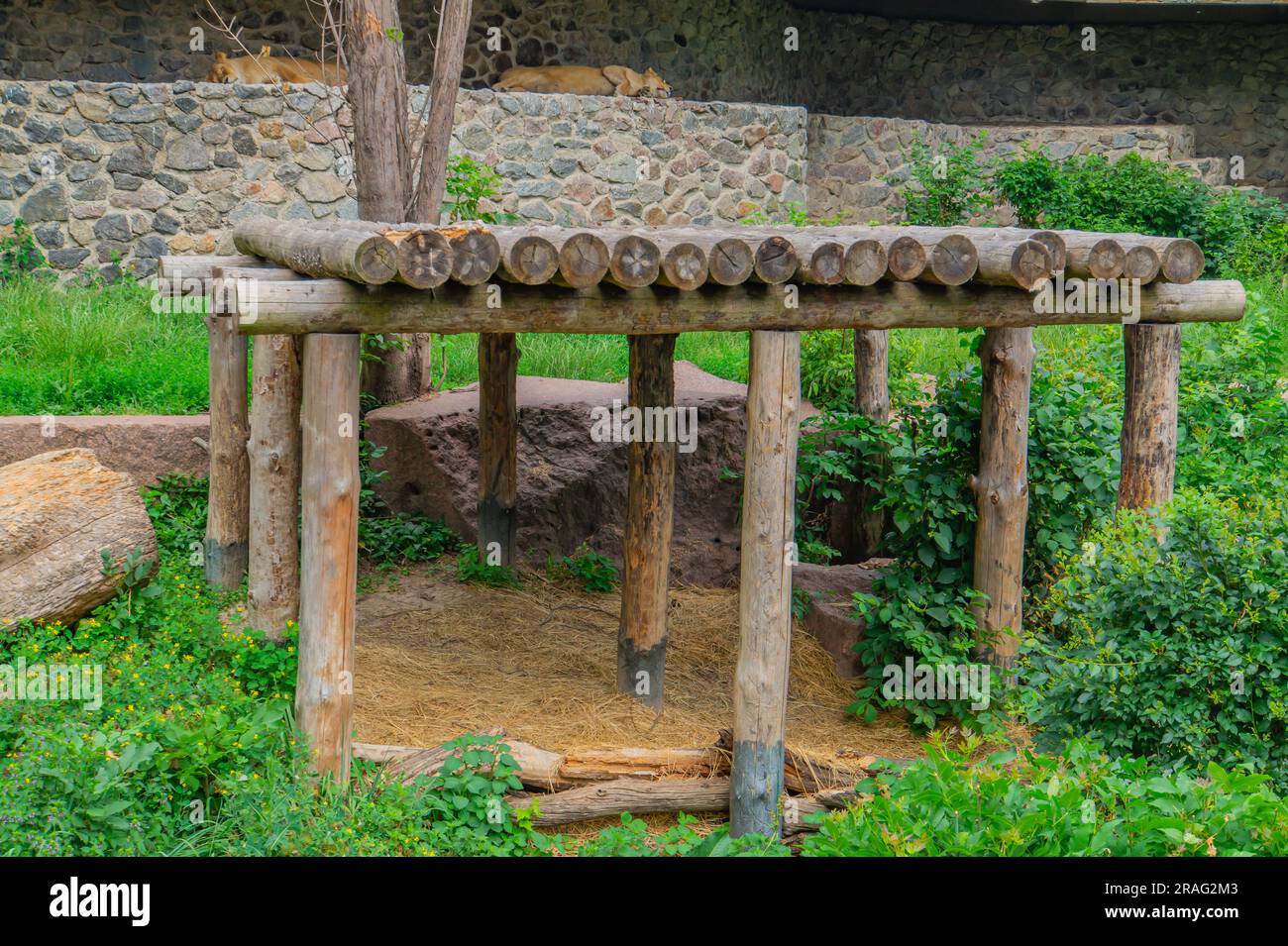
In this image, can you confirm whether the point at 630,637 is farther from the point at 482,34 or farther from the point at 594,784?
the point at 482,34

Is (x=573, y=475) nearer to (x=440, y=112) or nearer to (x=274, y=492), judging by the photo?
(x=440, y=112)

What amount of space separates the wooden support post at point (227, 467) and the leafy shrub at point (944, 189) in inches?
335

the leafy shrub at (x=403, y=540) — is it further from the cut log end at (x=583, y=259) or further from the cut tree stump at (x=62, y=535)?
the cut log end at (x=583, y=259)

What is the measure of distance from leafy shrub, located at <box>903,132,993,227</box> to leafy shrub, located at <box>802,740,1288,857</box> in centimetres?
1043

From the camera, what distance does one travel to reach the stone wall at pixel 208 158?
11477mm

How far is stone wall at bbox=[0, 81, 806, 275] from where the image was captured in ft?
37.7

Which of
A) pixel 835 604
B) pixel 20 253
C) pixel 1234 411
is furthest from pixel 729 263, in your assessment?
pixel 20 253

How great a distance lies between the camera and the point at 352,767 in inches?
218

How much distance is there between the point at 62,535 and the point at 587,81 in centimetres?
1001

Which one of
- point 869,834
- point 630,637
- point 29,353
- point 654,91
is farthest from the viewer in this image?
point 654,91

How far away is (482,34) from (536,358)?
6.67 m

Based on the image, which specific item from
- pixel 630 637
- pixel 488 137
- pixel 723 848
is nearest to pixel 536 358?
pixel 488 137

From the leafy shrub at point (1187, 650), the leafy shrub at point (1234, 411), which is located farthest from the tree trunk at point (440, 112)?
the leafy shrub at point (1187, 650)

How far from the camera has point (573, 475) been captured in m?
9.05
